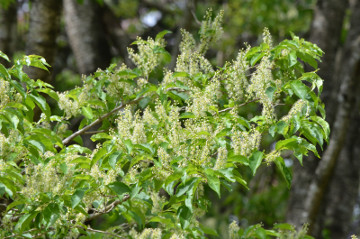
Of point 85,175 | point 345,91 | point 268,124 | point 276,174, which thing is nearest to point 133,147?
point 85,175

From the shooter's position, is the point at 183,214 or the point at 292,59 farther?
the point at 292,59

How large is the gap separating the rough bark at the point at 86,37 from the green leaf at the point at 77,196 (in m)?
3.17

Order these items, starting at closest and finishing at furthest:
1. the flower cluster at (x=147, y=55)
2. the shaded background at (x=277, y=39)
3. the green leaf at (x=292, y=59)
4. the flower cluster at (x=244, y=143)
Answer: the flower cluster at (x=244, y=143), the green leaf at (x=292, y=59), the flower cluster at (x=147, y=55), the shaded background at (x=277, y=39)

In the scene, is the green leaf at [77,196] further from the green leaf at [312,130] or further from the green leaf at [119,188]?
the green leaf at [312,130]

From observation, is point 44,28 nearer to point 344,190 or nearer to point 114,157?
point 114,157

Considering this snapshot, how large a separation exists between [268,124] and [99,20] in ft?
12.5

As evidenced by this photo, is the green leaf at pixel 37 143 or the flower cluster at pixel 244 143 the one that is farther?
the green leaf at pixel 37 143

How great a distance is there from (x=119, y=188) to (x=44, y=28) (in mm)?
1961

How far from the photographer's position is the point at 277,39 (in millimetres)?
8031

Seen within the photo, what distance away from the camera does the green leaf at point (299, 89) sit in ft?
8.02

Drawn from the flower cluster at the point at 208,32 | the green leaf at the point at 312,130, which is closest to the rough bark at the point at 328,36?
the flower cluster at the point at 208,32

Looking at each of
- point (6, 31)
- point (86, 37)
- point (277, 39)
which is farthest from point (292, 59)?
point (277, 39)

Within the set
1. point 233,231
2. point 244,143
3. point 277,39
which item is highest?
point 277,39

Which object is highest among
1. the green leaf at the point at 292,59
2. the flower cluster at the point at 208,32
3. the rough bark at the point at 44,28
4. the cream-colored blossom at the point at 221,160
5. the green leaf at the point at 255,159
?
the rough bark at the point at 44,28
